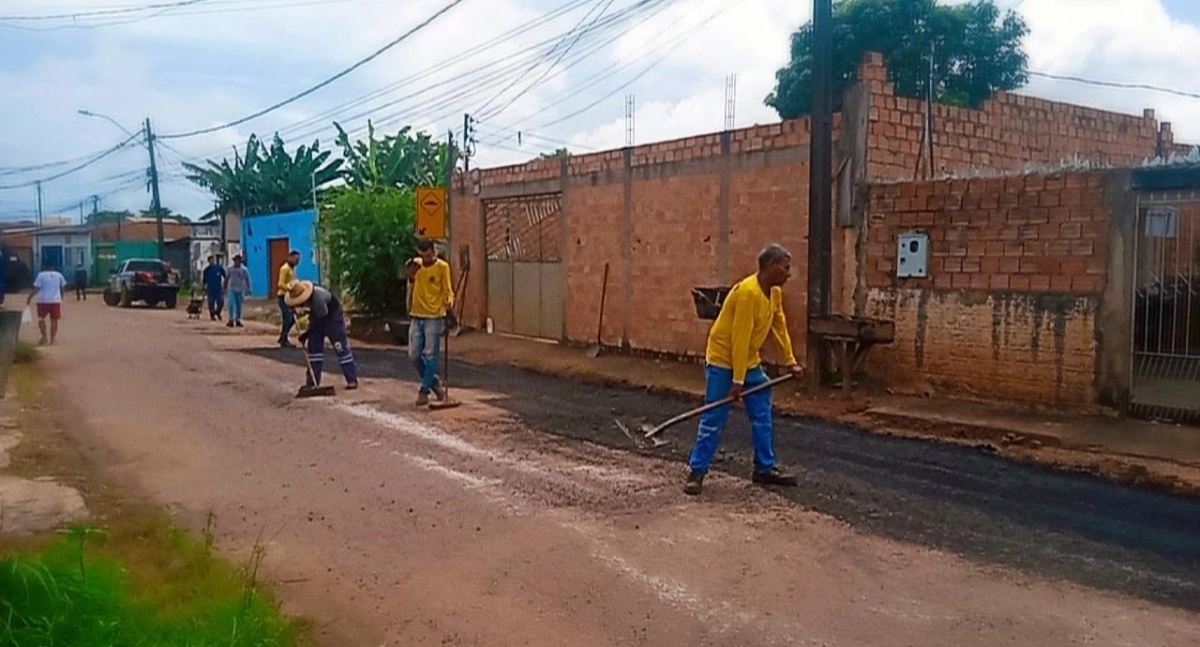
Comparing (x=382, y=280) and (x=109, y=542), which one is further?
(x=382, y=280)

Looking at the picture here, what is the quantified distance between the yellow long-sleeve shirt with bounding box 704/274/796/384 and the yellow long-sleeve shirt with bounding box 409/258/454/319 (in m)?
4.46

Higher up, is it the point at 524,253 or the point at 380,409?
the point at 524,253

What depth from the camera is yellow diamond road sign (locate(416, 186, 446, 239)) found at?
1366 centimetres

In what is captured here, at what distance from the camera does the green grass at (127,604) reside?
429 cm

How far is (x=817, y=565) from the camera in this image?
589 centimetres

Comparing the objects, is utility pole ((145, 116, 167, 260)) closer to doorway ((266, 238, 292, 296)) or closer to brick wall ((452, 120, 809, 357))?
doorway ((266, 238, 292, 296))

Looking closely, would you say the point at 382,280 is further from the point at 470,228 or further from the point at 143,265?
the point at 143,265

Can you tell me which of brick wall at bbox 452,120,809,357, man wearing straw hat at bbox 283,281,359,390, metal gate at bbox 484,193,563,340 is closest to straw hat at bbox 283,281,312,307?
man wearing straw hat at bbox 283,281,359,390

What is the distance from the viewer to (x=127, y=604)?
15.5ft

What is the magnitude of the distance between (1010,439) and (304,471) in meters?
6.06

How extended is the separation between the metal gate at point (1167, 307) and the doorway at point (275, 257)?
29.5m

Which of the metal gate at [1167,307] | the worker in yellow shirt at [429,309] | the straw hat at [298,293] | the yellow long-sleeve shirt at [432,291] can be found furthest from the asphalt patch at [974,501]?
the straw hat at [298,293]

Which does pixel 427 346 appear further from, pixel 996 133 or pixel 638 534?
pixel 996 133

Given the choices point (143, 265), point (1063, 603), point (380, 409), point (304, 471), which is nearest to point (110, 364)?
point (380, 409)
